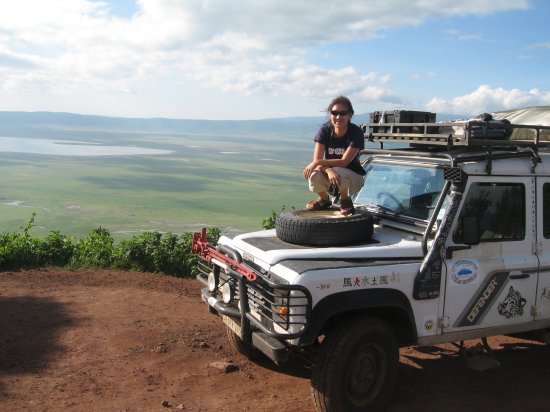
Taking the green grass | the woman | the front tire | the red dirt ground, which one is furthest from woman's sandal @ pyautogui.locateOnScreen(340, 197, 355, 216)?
the green grass

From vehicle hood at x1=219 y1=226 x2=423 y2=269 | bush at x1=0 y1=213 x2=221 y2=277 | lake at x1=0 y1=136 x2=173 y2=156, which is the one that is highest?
lake at x1=0 y1=136 x2=173 y2=156

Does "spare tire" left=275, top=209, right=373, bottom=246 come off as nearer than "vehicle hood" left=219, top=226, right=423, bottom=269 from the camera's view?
No

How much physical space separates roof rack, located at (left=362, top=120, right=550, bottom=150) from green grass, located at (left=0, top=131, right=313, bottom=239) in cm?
1939

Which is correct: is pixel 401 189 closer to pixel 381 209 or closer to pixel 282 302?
pixel 381 209

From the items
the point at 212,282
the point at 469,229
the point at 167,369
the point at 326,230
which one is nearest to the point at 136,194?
the point at 167,369

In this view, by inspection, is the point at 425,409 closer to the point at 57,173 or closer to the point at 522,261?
the point at 522,261

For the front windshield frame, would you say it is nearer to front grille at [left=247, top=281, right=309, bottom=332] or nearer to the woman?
the woman

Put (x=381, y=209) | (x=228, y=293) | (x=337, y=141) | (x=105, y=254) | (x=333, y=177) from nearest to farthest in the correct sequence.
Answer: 1. (x=228, y=293)
2. (x=333, y=177)
3. (x=337, y=141)
4. (x=381, y=209)
5. (x=105, y=254)

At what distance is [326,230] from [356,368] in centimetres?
111

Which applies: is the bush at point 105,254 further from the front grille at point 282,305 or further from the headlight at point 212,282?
the front grille at point 282,305

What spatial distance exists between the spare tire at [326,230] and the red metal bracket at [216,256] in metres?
0.56

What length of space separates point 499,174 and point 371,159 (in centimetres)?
150

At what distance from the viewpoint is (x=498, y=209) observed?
454cm

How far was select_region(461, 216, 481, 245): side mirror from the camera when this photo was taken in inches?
162
